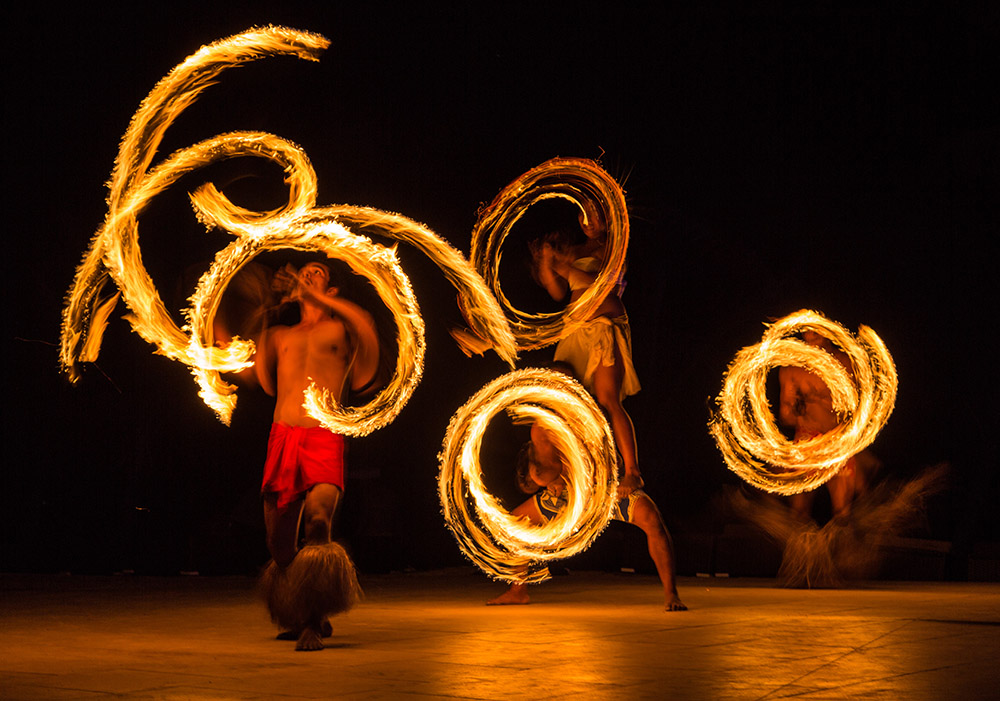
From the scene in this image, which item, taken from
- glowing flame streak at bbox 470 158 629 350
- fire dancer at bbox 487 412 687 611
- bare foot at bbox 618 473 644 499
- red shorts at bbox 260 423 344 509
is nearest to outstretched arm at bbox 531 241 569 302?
glowing flame streak at bbox 470 158 629 350

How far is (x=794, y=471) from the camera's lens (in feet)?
37.6

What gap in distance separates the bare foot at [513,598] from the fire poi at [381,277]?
10 centimetres

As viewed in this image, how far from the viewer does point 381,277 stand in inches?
320

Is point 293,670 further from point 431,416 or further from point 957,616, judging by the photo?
point 431,416

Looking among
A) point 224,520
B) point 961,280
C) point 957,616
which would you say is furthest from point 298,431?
point 961,280

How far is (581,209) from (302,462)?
340 cm

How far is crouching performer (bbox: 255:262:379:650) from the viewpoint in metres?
6.36

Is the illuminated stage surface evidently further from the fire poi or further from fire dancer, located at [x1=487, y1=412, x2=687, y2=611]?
the fire poi

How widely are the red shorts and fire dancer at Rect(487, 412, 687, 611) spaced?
7.90 ft

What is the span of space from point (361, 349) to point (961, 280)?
8.43 metres

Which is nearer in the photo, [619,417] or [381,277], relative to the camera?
[381,277]

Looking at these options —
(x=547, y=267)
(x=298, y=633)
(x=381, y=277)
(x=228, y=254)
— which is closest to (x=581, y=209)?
(x=547, y=267)

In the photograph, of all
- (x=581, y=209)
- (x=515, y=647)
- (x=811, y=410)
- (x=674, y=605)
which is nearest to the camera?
(x=515, y=647)

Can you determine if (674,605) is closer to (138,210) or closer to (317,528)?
(317,528)
